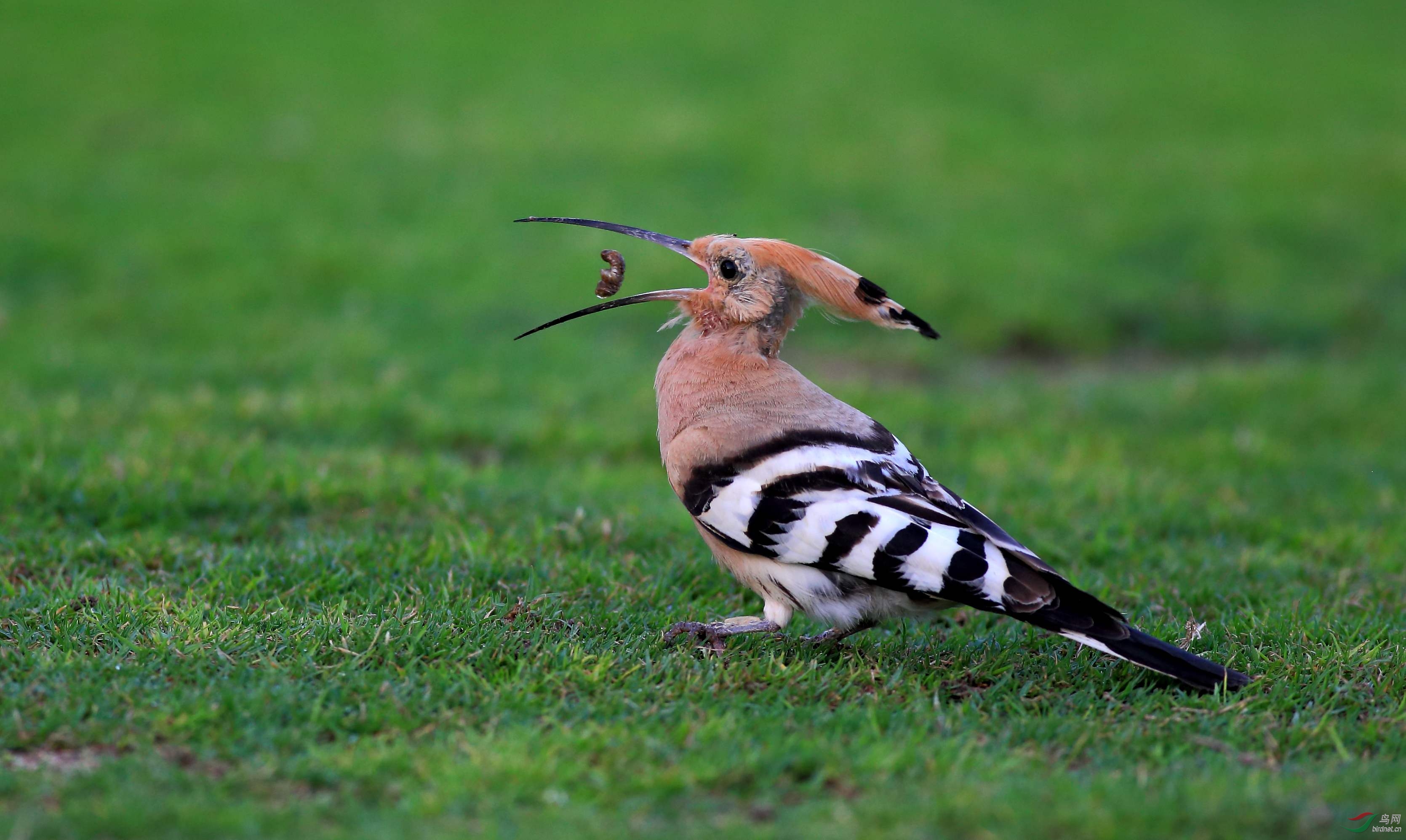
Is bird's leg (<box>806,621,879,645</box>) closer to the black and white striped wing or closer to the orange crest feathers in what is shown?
the black and white striped wing

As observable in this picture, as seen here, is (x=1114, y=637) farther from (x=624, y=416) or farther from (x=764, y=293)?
(x=624, y=416)

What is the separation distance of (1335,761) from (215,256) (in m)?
7.35

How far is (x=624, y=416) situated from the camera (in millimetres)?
6410

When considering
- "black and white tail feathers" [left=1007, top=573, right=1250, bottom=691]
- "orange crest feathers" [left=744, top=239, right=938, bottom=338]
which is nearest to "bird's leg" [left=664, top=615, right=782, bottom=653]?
"black and white tail feathers" [left=1007, top=573, right=1250, bottom=691]

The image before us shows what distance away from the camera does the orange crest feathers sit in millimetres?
3906

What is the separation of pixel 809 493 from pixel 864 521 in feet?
0.62

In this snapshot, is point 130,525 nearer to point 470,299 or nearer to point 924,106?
point 470,299

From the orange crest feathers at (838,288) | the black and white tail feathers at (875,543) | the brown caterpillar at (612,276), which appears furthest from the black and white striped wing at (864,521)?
the brown caterpillar at (612,276)

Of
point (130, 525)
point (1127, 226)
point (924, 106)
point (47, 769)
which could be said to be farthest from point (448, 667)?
point (924, 106)

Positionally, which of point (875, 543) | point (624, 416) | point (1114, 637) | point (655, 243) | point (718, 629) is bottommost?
point (624, 416)

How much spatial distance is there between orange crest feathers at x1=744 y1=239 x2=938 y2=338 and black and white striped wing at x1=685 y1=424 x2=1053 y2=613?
1.28ft

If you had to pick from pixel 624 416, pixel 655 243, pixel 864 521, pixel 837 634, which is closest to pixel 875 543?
pixel 864 521

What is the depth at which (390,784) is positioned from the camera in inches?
107

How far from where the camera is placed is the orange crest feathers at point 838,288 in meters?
3.91
